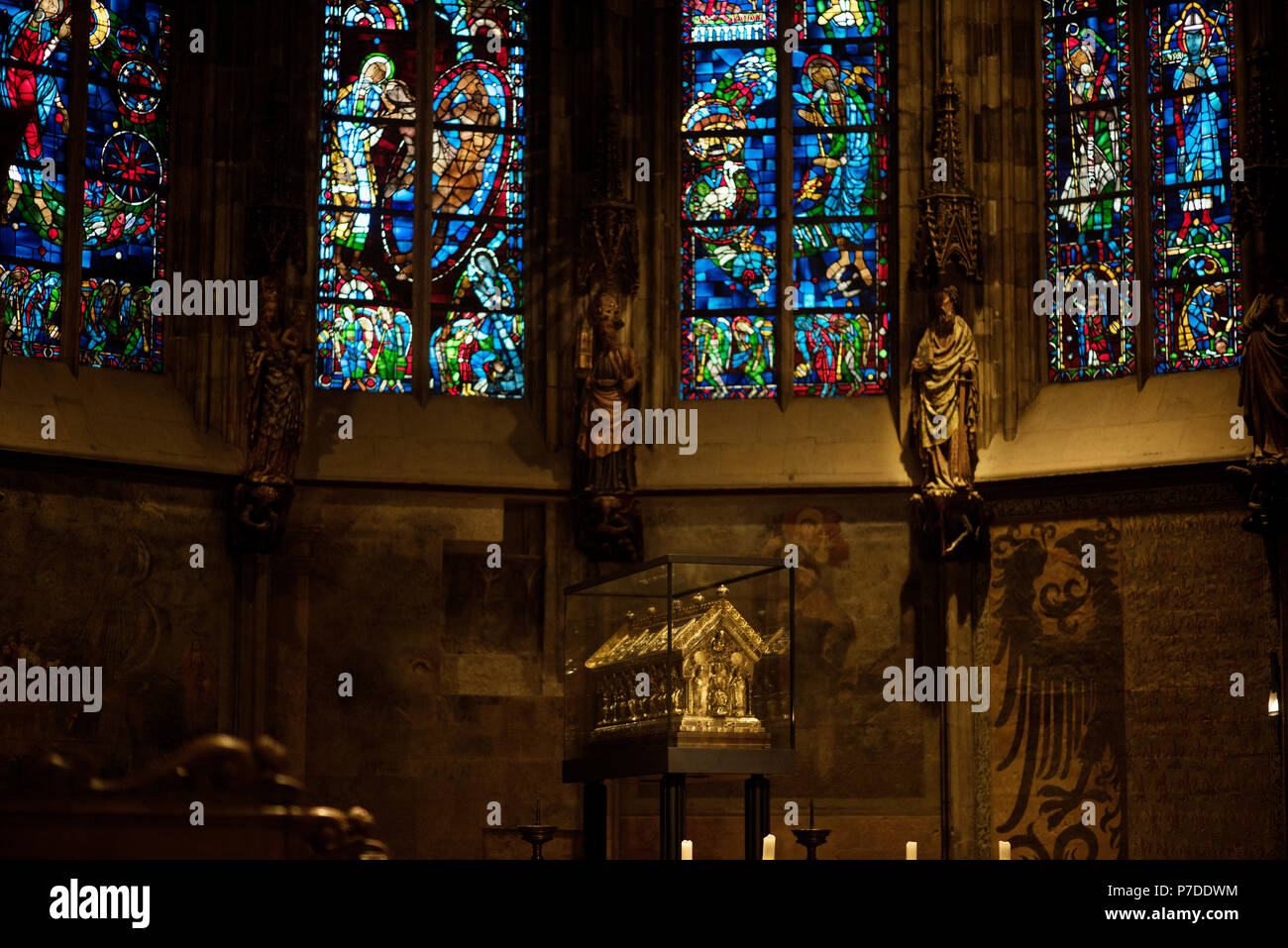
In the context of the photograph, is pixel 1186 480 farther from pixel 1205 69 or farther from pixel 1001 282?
pixel 1205 69

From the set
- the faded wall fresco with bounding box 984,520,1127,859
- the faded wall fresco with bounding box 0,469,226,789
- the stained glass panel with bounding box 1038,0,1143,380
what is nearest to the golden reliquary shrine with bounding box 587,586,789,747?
the faded wall fresco with bounding box 984,520,1127,859

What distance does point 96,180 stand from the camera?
17.0m

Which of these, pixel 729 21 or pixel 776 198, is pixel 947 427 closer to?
pixel 776 198

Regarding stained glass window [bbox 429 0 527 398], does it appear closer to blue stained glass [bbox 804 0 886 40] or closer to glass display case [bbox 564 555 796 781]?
blue stained glass [bbox 804 0 886 40]

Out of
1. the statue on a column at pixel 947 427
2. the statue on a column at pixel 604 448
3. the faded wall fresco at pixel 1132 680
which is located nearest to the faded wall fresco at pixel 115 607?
the statue on a column at pixel 604 448

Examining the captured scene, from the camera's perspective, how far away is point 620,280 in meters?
17.5

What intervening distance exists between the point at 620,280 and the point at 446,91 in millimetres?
2436

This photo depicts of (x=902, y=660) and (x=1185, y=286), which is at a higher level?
(x=1185, y=286)

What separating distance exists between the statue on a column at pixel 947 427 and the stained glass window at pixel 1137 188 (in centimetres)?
94

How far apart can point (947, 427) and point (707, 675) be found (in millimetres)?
5402

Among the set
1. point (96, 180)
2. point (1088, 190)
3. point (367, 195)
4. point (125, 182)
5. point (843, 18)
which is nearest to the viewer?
point (96, 180)

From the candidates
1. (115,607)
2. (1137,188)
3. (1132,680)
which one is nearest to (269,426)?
(115,607)
